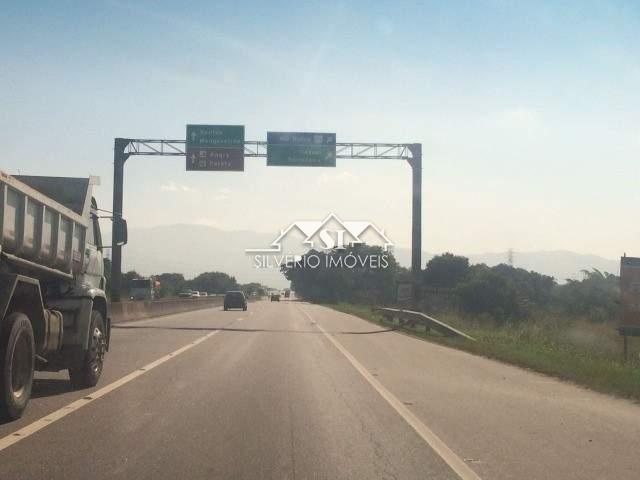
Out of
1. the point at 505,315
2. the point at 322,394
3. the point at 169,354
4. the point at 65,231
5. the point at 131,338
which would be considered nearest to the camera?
the point at 65,231

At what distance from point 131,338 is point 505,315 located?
42.6m

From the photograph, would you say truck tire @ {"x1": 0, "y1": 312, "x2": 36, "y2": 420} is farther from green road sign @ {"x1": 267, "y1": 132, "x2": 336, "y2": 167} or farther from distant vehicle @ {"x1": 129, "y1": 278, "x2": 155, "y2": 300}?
distant vehicle @ {"x1": 129, "y1": 278, "x2": 155, "y2": 300}

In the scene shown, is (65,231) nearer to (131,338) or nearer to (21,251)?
(21,251)

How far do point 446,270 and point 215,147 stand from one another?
3145 inches

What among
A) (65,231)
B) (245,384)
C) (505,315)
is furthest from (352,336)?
(505,315)

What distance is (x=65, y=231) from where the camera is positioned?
12.0 metres

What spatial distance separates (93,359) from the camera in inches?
505

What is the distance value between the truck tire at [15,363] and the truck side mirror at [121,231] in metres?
5.48

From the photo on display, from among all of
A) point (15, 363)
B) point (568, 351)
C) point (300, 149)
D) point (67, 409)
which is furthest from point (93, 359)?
point (300, 149)

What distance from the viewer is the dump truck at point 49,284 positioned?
30.2 ft

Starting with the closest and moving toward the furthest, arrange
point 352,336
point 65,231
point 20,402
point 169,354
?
point 20,402, point 65,231, point 169,354, point 352,336

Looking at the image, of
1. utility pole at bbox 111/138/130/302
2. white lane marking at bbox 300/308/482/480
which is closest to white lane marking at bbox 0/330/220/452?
white lane marking at bbox 300/308/482/480

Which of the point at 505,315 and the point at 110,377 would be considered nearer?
the point at 110,377

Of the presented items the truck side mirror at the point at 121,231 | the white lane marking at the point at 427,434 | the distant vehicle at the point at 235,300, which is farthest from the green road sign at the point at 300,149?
the distant vehicle at the point at 235,300
